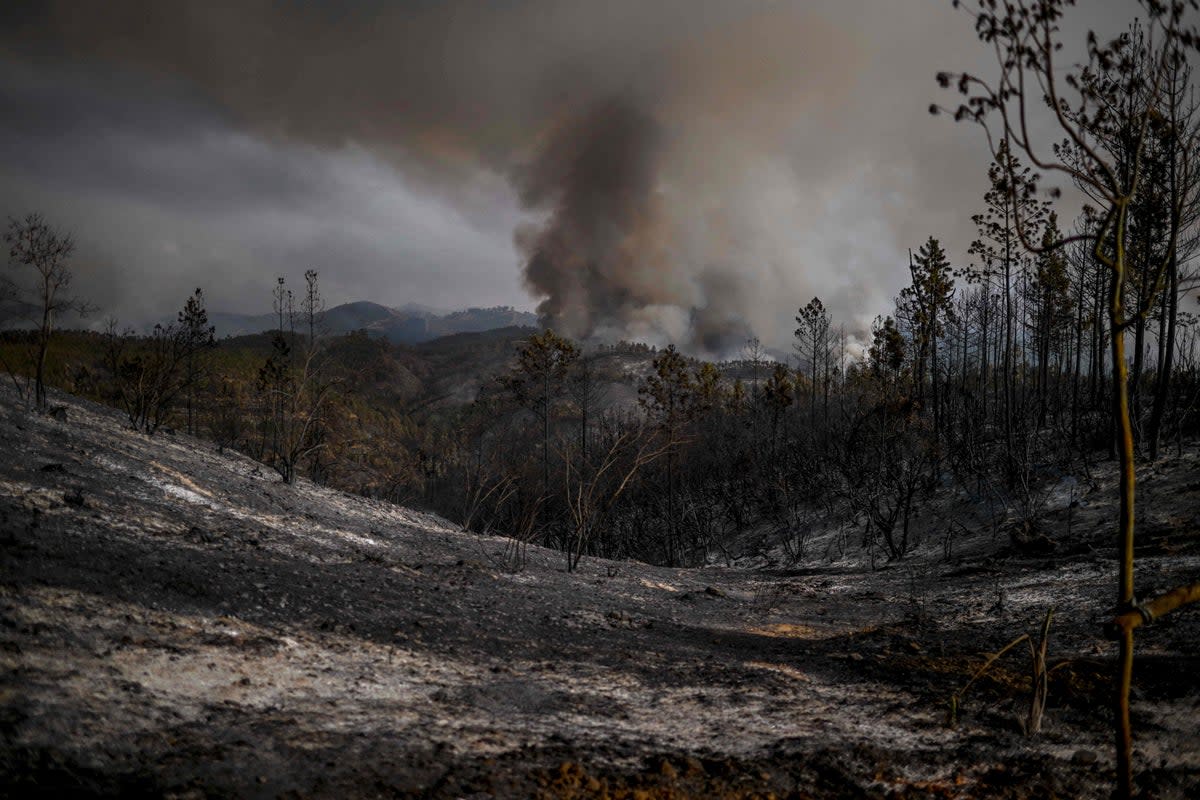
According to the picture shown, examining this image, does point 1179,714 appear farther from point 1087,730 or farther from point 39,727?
point 39,727

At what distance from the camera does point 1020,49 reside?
2334 millimetres

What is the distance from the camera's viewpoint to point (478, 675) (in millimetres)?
4590

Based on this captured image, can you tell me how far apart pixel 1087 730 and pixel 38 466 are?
11.2 metres

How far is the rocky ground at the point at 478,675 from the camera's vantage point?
285cm

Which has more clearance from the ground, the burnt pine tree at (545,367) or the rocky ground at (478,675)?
the burnt pine tree at (545,367)

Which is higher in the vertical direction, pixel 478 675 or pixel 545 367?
pixel 545 367

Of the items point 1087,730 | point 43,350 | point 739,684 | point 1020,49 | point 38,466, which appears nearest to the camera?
point 1020,49

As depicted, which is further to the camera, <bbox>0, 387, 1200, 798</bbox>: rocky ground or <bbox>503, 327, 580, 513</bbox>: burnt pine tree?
<bbox>503, 327, 580, 513</bbox>: burnt pine tree

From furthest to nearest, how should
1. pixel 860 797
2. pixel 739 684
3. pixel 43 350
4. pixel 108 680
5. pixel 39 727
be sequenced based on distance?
pixel 43 350
pixel 739 684
pixel 108 680
pixel 860 797
pixel 39 727

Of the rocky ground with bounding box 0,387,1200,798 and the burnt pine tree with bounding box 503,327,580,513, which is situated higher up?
the burnt pine tree with bounding box 503,327,580,513

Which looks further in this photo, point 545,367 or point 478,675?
point 545,367

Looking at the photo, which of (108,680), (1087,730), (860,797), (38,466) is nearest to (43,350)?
(38,466)

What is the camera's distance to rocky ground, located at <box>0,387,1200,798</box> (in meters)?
2.85

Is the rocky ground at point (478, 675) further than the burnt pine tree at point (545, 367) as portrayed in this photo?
No
